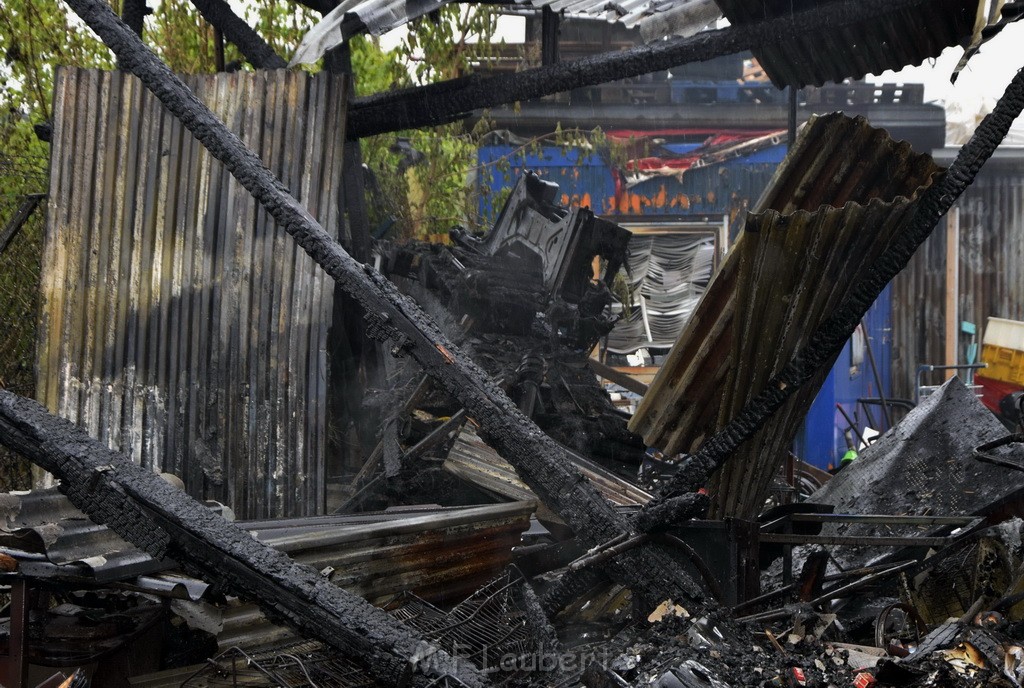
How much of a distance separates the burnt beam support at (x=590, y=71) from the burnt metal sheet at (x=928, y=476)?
2941 millimetres

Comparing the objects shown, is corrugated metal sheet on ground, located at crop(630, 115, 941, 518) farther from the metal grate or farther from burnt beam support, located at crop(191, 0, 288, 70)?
burnt beam support, located at crop(191, 0, 288, 70)

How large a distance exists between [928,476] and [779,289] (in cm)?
250

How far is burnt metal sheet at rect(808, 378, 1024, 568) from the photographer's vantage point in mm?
5914

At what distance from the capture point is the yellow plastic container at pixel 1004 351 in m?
14.5

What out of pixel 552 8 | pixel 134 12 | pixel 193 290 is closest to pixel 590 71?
pixel 552 8

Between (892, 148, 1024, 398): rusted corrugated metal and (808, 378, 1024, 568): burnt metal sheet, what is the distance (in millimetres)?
10577

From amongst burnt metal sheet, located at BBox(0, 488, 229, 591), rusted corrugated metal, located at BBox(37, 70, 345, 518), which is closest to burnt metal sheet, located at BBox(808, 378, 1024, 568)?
rusted corrugated metal, located at BBox(37, 70, 345, 518)

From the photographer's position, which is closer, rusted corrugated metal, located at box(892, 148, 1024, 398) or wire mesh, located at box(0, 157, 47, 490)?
wire mesh, located at box(0, 157, 47, 490)

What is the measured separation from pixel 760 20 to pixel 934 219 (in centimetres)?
159

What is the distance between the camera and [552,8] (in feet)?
19.2

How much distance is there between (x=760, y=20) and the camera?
5.33 meters

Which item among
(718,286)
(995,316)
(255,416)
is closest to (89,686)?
(255,416)

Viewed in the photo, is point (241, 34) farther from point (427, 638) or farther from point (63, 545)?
point (427, 638)

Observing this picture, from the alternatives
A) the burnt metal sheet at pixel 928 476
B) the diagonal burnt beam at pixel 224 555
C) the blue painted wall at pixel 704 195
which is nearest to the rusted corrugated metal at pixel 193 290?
the diagonal burnt beam at pixel 224 555
